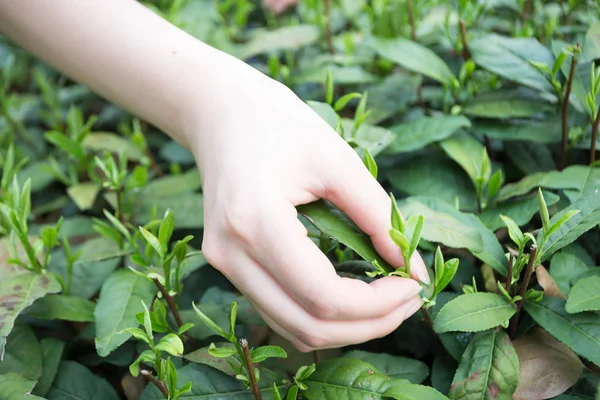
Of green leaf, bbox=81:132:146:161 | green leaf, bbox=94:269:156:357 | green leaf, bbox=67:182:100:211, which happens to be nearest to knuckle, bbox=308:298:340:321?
green leaf, bbox=94:269:156:357

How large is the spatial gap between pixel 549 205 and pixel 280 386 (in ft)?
1.68

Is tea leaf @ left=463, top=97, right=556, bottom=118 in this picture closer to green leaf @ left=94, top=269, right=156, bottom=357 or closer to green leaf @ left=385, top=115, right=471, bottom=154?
green leaf @ left=385, top=115, right=471, bottom=154

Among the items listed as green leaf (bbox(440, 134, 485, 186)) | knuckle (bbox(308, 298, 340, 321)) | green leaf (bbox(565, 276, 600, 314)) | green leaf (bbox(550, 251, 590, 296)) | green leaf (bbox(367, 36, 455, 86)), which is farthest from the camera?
green leaf (bbox(367, 36, 455, 86))

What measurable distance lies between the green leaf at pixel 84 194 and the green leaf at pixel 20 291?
241mm

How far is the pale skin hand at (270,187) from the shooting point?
592 millimetres

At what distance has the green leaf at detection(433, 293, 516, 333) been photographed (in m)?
0.70

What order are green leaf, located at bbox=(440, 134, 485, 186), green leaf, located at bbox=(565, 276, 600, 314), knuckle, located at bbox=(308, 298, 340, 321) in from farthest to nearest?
1. green leaf, located at bbox=(440, 134, 485, 186)
2. green leaf, located at bbox=(565, 276, 600, 314)
3. knuckle, located at bbox=(308, 298, 340, 321)

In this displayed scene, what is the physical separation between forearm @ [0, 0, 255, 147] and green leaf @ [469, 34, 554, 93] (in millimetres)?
518

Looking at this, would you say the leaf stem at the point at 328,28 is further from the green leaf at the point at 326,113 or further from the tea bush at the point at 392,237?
the green leaf at the point at 326,113

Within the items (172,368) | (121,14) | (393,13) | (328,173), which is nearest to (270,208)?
(328,173)

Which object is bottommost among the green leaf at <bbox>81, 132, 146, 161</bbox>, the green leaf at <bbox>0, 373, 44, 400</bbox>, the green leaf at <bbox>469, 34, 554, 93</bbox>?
the green leaf at <bbox>0, 373, 44, 400</bbox>

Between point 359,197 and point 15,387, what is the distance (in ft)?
1.84

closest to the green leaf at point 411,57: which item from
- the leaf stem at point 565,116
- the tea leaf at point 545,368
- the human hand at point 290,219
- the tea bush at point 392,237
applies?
the tea bush at point 392,237

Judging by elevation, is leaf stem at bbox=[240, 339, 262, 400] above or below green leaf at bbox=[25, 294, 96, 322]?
above
